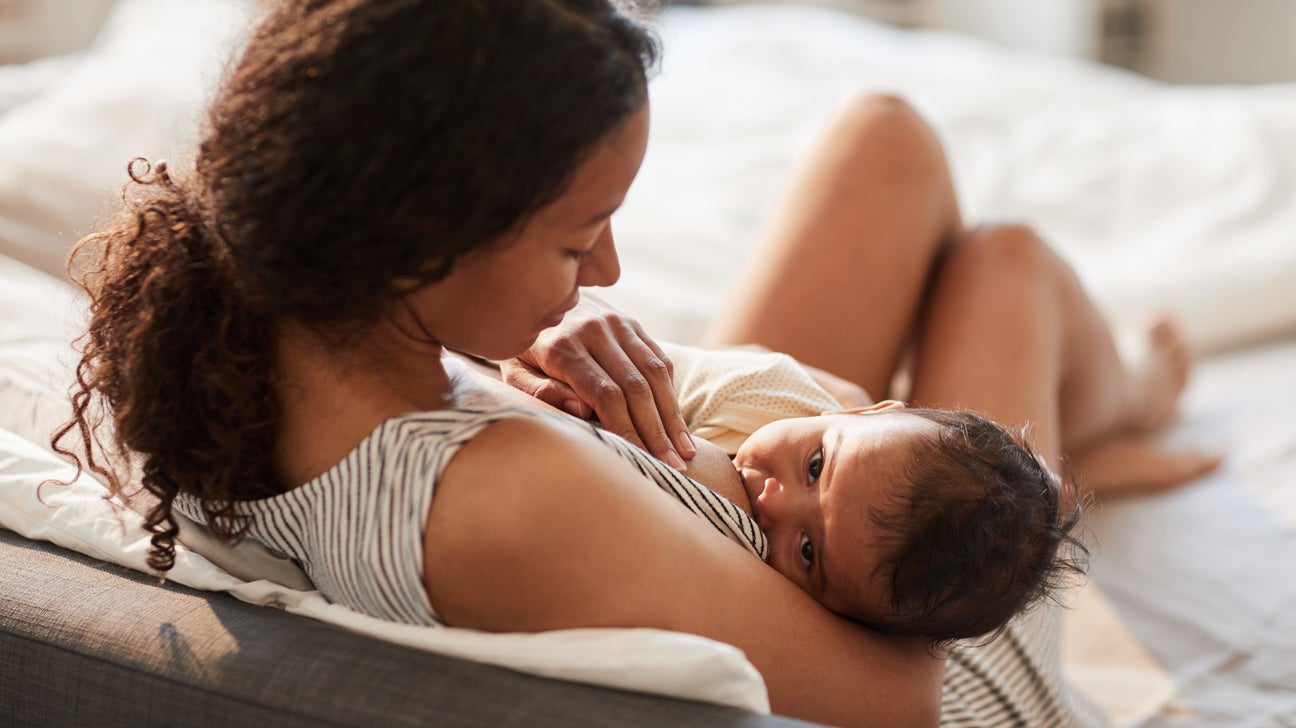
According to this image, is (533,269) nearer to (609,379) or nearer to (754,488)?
(609,379)

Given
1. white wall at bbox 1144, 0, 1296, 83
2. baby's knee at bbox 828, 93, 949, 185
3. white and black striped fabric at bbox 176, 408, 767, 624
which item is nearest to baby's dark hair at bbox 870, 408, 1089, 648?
white and black striped fabric at bbox 176, 408, 767, 624

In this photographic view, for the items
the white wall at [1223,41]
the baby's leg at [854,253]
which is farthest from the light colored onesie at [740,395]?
the white wall at [1223,41]

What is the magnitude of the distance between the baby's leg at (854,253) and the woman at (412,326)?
58 cm

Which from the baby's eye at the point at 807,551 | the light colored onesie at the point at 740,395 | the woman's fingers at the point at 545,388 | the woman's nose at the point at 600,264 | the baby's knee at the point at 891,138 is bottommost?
the baby's eye at the point at 807,551

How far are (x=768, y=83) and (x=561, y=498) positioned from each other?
2096mm

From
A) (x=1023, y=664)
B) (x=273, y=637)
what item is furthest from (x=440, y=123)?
(x=1023, y=664)

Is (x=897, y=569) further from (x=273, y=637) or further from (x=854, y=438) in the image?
(x=273, y=637)

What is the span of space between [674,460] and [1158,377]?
119 cm

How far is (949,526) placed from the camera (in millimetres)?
986

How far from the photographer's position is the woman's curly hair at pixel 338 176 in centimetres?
75

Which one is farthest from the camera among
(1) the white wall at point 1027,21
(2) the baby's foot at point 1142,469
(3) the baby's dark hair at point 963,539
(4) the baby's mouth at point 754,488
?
(1) the white wall at point 1027,21

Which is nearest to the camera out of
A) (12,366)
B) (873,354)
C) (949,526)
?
(949,526)

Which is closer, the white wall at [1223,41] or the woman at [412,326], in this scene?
the woman at [412,326]

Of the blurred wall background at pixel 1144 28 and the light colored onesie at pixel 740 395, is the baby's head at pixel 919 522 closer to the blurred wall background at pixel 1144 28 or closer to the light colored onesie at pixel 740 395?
the light colored onesie at pixel 740 395
